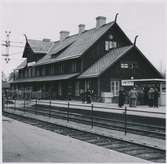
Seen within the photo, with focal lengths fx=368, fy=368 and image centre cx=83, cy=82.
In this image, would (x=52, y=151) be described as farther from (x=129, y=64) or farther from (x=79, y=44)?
(x=79, y=44)

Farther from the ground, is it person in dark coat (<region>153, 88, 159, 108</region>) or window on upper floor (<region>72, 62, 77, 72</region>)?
window on upper floor (<region>72, 62, 77, 72</region>)

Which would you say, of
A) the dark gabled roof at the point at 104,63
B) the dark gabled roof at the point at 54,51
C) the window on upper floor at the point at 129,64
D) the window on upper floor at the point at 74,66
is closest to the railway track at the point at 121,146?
the dark gabled roof at the point at 104,63

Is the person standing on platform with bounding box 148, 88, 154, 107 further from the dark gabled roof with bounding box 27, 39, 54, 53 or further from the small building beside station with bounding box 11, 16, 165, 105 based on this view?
the dark gabled roof with bounding box 27, 39, 54, 53

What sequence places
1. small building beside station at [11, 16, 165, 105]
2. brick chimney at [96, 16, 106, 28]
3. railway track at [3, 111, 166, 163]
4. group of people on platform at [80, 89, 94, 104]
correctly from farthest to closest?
brick chimney at [96, 16, 106, 28]
small building beside station at [11, 16, 165, 105]
group of people on platform at [80, 89, 94, 104]
railway track at [3, 111, 166, 163]

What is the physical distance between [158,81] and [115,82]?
7.68 metres

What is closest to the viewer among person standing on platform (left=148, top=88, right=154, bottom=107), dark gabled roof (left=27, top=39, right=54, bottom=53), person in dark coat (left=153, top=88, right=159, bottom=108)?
person standing on platform (left=148, top=88, right=154, bottom=107)

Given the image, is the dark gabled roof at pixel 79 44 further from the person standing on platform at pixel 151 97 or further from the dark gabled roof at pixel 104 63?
the person standing on platform at pixel 151 97

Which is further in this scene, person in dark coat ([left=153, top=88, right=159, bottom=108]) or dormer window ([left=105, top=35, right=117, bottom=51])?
dormer window ([left=105, top=35, right=117, bottom=51])


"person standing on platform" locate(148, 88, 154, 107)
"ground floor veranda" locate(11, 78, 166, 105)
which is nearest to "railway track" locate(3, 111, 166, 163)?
"person standing on platform" locate(148, 88, 154, 107)

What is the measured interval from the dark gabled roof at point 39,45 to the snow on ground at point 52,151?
33436mm

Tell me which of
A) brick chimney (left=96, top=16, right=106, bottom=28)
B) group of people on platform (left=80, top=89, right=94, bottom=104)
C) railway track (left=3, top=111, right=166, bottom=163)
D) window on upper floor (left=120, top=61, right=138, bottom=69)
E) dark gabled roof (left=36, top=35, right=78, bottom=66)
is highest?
brick chimney (left=96, top=16, right=106, bottom=28)

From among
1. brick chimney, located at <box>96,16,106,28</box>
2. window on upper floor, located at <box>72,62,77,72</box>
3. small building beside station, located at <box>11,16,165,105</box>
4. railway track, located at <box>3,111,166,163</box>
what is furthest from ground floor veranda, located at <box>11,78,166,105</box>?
railway track, located at <box>3,111,166,163</box>

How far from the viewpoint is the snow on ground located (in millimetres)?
8234

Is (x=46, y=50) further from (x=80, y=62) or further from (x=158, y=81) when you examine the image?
(x=158, y=81)
